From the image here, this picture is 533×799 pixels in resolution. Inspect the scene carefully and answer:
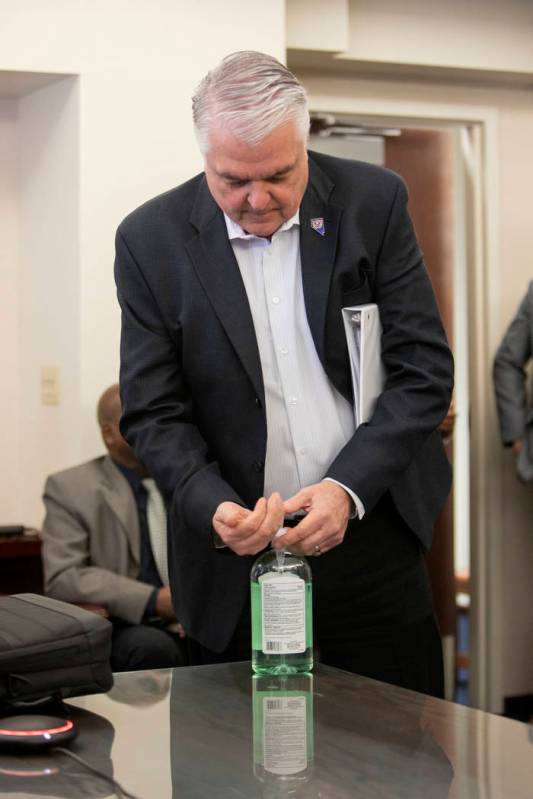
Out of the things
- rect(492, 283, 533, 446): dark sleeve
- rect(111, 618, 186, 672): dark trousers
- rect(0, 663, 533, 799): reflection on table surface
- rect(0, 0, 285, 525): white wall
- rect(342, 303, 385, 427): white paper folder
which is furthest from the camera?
rect(492, 283, 533, 446): dark sleeve

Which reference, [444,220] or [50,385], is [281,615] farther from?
[444,220]

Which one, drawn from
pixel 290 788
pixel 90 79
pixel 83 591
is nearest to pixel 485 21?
pixel 90 79

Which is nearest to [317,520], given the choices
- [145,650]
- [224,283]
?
[224,283]

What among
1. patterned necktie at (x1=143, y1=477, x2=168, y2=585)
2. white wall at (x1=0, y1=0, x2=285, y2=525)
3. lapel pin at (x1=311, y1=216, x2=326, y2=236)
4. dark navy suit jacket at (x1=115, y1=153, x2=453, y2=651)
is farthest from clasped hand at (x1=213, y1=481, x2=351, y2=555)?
white wall at (x1=0, y1=0, x2=285, y2=525)

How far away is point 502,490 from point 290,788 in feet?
11.5

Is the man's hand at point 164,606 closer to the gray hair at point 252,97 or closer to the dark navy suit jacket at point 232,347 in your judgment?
the dark navy suit jacket at point 232,347

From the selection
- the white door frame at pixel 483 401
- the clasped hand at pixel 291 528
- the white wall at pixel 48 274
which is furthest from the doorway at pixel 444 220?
the clasped hand at pixel 291 528

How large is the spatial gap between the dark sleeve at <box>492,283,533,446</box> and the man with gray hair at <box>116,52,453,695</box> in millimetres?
2368

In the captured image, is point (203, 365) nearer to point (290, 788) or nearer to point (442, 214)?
point (290, 788)

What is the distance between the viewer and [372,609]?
1.87 metres

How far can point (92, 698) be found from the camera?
4.81ft

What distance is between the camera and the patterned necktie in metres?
3.31

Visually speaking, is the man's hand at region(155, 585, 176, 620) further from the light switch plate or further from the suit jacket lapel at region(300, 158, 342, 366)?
the suit jacket lapel at region(300, 158, 342, 366)

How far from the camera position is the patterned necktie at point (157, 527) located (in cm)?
331
